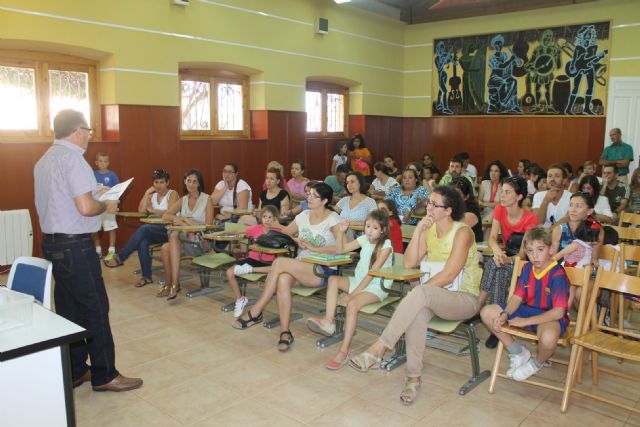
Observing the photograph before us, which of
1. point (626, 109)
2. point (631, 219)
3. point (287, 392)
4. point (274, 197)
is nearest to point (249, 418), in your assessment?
point (287, 392)

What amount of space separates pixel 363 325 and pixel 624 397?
1.95 meters

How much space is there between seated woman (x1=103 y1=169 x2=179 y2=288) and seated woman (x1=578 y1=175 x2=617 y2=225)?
4.47 meters

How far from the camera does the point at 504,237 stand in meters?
4.81

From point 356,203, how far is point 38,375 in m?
3.90

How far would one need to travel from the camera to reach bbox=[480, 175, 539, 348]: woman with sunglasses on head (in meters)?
4.28

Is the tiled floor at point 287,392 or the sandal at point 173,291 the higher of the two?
the sandal at point 173,291

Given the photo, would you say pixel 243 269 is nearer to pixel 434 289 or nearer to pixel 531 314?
pixel 434 289

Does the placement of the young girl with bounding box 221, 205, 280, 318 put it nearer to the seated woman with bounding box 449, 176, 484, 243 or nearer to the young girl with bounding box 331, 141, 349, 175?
the seated woman with bounding box 449, 176, 484, 243

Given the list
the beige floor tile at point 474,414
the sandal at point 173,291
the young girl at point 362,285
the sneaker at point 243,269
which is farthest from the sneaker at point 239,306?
the beige floor tile at point 474,414

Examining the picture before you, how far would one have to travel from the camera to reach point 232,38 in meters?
9.28

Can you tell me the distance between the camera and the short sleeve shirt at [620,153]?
9.99 meters

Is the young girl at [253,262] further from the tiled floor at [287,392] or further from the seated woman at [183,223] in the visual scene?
the seated woman at [183,223]

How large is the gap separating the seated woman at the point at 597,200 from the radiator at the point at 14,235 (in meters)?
5.87

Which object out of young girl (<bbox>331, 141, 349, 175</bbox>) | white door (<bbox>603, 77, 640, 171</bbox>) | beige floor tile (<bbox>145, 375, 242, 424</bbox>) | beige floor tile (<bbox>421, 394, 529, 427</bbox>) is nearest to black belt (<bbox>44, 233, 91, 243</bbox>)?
beige floor tile (<bbox>145, 375, 242, 424</bbox>)
